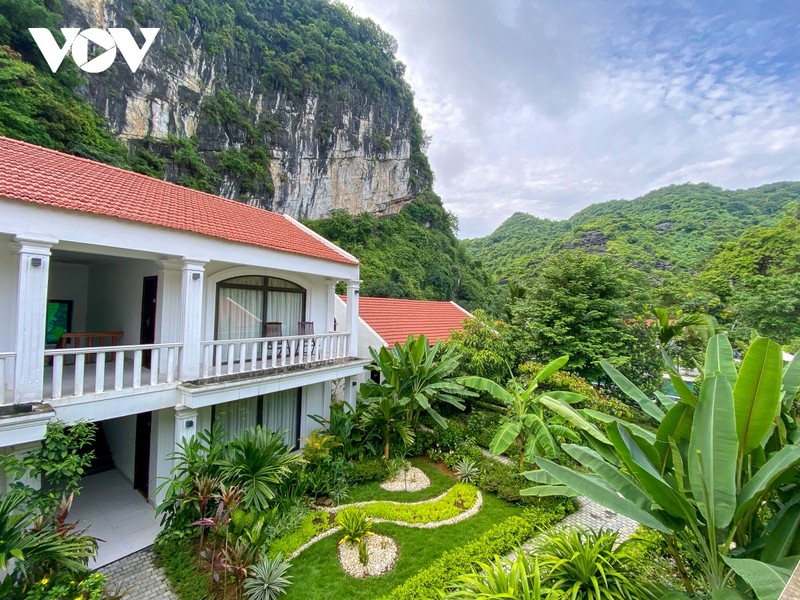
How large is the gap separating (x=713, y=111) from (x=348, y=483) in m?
16.5

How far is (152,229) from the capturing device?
6.67 m

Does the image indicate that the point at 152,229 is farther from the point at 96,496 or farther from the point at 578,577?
the point at 578,577

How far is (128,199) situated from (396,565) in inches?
351

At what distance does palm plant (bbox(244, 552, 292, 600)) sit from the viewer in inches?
202

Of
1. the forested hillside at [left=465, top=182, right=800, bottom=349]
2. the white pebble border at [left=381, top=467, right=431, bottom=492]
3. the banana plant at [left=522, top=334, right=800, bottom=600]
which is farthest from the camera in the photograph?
the forested hillside at [left=465, top=182, right=800, bottom=349]

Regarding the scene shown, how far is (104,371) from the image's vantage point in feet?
22.5

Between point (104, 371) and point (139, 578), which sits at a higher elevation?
point (104, 371)

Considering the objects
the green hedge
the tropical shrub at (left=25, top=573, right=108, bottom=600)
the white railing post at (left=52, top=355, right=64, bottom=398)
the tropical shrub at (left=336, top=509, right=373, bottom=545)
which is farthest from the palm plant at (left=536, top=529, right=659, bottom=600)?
the white railing post at (left=52, top=355, right=64, bottom=398)

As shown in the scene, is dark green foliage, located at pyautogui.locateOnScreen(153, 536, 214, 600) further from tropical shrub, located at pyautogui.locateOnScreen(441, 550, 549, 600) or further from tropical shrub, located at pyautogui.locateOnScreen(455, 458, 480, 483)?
tropical shrub, located at pyautogui.locateOnScreen(455, 458, 480, 483)

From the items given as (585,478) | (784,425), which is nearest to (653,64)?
(784,425)

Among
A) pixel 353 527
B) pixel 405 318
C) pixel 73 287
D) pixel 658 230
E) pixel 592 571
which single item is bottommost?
pixel 353 527

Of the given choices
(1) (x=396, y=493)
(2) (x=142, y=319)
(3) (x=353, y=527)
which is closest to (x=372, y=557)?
(3) (x=353, y=527)

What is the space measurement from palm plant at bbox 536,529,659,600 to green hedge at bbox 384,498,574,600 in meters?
1.10

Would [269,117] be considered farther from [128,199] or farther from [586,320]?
[586,320]
